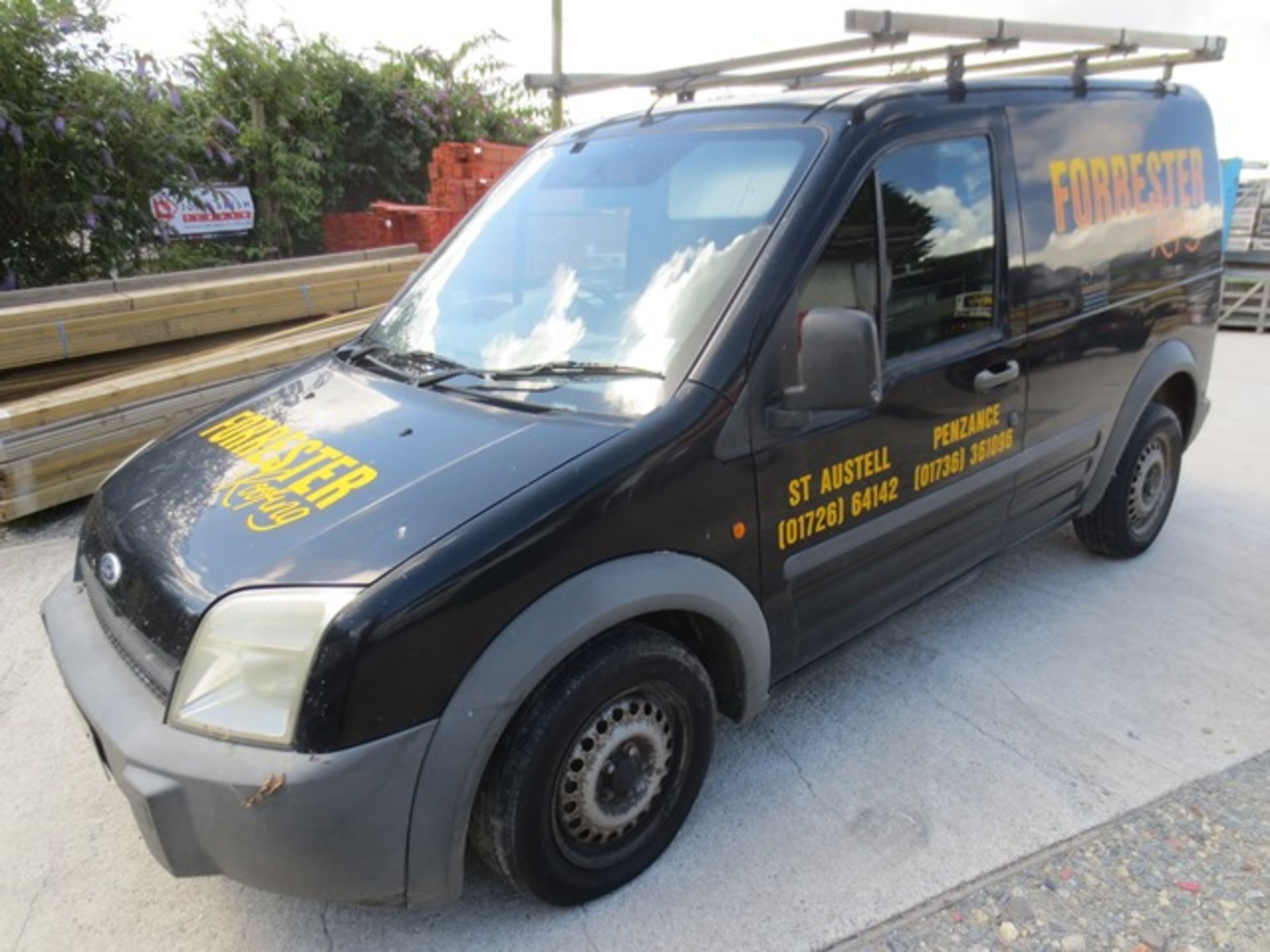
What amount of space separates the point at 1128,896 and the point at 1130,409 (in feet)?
7.06

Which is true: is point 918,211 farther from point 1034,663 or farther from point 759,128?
point 1034,663

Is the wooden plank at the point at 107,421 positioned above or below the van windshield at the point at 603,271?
below

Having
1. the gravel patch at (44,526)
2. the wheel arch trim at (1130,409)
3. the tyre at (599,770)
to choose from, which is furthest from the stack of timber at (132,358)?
the wheel arch trim at (1130,409)

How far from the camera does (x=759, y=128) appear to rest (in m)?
2.55

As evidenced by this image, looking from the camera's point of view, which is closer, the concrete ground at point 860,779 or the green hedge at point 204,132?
the concrete ground at point 860,779

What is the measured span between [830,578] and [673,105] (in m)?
1.69

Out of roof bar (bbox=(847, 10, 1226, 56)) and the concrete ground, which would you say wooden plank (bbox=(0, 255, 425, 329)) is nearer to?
the concrete ground

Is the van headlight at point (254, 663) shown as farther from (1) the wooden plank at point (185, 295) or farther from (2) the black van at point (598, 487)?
(1) the wooden plank at point (185, 295)

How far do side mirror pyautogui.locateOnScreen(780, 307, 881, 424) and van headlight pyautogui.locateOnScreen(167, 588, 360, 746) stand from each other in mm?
1191

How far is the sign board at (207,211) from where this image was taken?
8383 mm

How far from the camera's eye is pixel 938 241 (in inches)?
107

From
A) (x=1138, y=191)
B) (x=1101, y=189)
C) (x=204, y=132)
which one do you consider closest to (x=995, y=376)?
(x=1101, y=189)

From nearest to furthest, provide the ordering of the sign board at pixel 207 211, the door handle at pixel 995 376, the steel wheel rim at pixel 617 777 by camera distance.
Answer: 1. the steel wheel rim at pixel 617 777
2. the door handle at pixel 995 376
3. the sign board at pixel 207 211

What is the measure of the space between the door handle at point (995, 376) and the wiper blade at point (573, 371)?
1.25 metres
